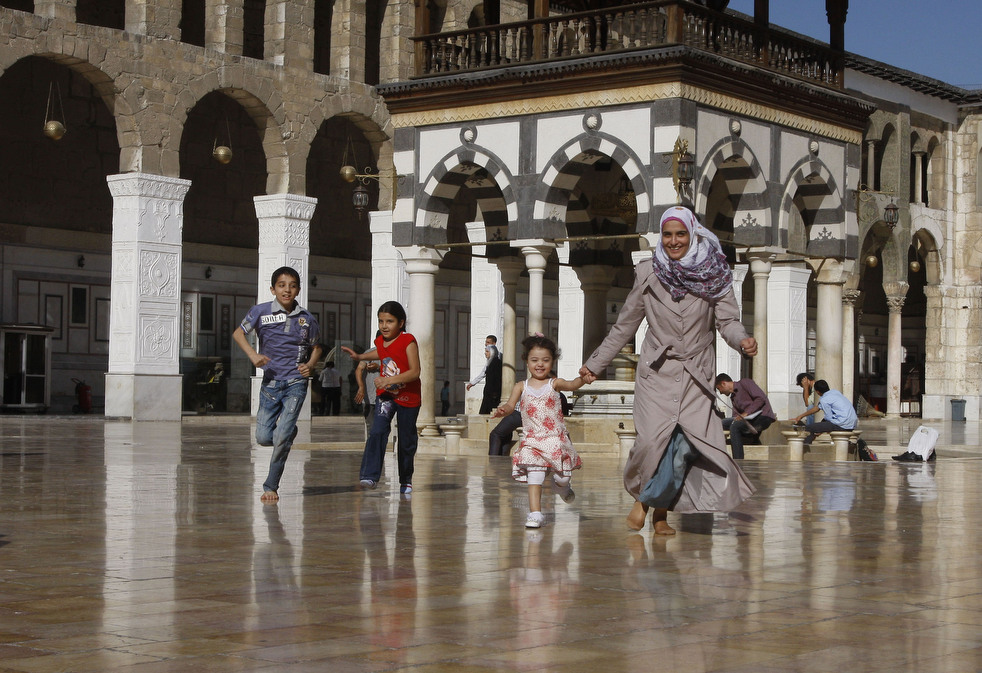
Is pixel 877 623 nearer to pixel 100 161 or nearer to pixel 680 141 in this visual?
pixel 680 141

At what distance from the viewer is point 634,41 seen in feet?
59.5

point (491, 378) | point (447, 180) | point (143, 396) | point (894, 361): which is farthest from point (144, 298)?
point (894, 361)

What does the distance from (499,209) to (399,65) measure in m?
9.64

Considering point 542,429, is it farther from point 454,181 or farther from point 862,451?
point 454,181

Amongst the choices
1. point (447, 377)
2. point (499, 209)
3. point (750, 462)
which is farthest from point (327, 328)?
point (750, 462)

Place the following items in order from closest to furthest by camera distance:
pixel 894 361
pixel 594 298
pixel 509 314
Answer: pixel 594 298 < pixel 509 314 < pixel 894 361

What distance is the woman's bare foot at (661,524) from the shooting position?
26.2 feet

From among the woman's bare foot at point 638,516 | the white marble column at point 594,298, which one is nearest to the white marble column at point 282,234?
the white marble column at point 594,298

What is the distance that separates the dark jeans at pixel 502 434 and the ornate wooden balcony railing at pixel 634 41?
15.8 ft

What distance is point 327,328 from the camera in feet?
120

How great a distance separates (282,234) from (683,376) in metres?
20.8

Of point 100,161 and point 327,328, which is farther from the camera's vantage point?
point 327,328

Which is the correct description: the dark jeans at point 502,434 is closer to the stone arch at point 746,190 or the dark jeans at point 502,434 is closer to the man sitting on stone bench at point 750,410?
the man sitting on stone bench at point 750,410

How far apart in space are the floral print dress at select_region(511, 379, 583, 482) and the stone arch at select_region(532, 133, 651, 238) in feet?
31.1
